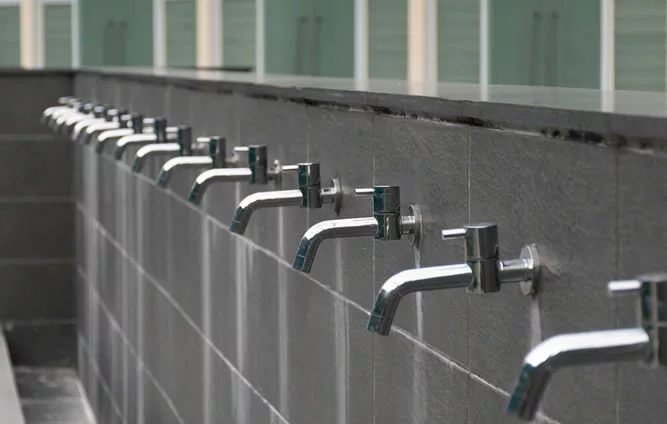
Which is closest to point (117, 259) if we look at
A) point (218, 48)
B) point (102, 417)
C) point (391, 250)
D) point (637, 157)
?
point (102, 417)

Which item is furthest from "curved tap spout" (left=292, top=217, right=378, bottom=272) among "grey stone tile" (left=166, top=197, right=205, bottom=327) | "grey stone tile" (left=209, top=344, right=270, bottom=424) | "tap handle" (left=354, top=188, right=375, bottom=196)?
"grey stone tile" (left=166, top=197, right=205, bottom=327)

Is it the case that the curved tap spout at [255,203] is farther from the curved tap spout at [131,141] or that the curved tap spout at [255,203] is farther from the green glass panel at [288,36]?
the green glass panel at [288,36]

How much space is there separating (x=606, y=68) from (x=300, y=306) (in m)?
4.00

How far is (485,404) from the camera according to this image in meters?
1.84

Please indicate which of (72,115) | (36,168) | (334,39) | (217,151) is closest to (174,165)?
(217,151)

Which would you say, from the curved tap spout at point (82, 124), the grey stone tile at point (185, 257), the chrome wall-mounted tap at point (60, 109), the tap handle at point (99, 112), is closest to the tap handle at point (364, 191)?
the grey stone tile at point (185, 257)

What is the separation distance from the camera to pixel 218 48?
1278cm

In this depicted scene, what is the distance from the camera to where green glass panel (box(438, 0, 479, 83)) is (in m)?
8.08

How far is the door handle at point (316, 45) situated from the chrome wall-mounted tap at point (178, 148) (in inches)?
264

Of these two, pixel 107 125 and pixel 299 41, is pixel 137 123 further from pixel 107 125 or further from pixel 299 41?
pixel 299 41

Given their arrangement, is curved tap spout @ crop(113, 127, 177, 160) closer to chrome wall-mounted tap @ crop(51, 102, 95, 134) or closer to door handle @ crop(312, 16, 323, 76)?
chrome wall-mounted tap @ crop(51, 102, 95, 134)

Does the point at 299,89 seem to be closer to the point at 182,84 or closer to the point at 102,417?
the point at 182,84

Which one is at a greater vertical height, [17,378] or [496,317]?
[496,317]

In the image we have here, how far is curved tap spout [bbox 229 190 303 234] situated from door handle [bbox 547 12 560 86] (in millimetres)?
4791
